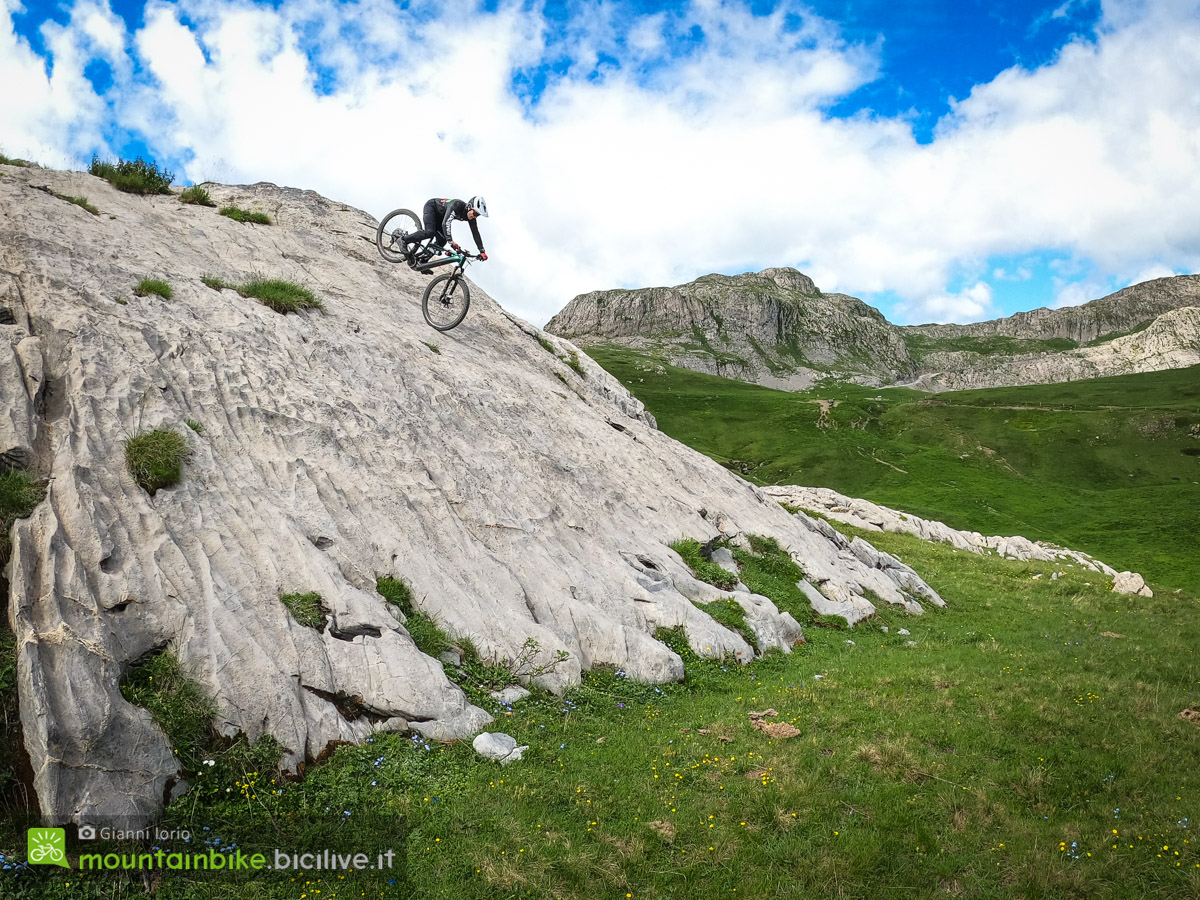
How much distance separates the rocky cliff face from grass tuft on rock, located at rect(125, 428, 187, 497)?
187 millimetres

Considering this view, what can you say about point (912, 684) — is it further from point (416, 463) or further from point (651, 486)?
point (416, 463)

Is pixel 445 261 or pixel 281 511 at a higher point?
pixel 445 261

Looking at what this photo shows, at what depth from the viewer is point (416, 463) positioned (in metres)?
18.5

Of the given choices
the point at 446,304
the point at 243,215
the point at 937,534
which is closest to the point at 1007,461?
the point at 937,534

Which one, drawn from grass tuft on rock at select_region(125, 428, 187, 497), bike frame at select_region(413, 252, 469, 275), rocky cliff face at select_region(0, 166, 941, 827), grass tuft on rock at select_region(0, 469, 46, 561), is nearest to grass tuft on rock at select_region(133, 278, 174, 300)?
rocky cliff face at select_region(0, 166, 941, 827)

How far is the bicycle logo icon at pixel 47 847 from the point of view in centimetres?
771

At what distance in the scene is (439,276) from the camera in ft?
87.7

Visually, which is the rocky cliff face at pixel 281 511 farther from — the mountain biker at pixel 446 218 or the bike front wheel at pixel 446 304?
the mountain biker at pixel 446 218

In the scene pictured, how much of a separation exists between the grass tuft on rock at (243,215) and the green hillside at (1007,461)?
75373 millimetres

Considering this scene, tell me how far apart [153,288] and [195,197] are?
1223 centimetres

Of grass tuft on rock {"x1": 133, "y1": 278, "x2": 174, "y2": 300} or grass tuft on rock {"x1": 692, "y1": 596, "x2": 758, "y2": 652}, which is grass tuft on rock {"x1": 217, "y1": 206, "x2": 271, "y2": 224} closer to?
grass tuft on rock {"x1": 133, "y1": 278, "x2": 174, "y2": 300}

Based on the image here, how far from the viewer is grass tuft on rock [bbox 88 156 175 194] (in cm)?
2602

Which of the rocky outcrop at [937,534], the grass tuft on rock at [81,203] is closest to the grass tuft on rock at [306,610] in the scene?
the grass tuft on rock at [81,203]

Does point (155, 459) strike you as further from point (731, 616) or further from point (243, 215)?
point (243, 215)
